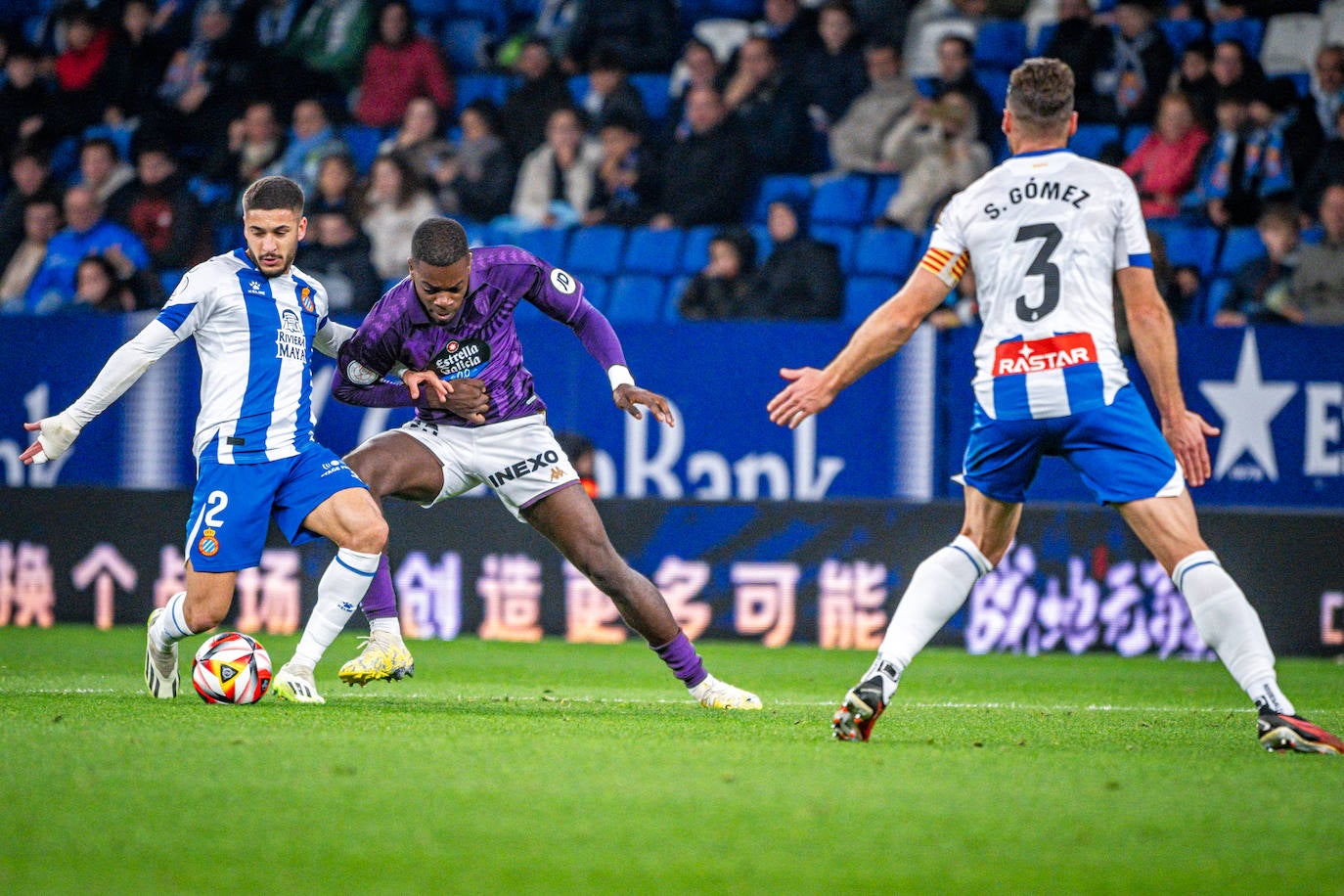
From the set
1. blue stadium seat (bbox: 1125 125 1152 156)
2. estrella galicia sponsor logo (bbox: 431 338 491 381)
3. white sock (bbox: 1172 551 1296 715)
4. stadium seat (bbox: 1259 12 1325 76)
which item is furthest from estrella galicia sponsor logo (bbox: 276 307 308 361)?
stadium seat (bbox: 1259 12 1325 76)

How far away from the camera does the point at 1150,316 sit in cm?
516

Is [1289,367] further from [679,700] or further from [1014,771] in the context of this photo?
[1014,771]

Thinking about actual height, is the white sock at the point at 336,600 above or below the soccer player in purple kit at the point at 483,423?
below

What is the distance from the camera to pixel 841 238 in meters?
12.8

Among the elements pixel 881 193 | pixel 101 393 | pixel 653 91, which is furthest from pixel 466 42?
pixel 101 393

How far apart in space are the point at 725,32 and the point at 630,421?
489 centimetres

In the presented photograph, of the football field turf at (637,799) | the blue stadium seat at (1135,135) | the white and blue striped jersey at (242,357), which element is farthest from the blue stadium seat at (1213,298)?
the white and blue striped jersey at (242,357)

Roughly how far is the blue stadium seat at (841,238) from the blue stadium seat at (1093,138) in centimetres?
183

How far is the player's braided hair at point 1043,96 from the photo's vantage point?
525cm

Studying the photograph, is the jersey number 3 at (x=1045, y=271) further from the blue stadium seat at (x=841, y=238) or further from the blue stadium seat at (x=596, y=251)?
the blue stadium seat at (x=596, y=251)

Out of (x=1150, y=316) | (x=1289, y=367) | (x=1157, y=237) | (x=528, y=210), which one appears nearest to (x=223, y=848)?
(x=1150, y=316)

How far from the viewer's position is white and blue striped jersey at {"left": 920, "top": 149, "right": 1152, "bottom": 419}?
5168 mm

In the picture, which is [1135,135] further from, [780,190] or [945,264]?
[945,264]

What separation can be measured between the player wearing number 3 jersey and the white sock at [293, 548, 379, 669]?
2015 millimetres
